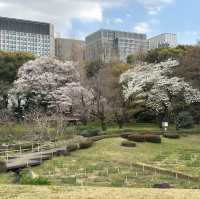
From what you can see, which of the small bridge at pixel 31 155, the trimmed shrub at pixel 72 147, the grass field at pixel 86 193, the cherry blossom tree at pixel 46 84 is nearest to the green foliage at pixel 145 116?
the cherry blossom tree at pixel 46 84

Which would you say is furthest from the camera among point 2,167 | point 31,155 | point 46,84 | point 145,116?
point 145,116

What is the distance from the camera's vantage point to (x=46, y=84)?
187ft

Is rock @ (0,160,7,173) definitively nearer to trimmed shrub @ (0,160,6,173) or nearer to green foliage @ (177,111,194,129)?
trimmed shrub @ (0,160,6,173)

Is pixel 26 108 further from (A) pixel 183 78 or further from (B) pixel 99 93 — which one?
(A) pixel 183 78

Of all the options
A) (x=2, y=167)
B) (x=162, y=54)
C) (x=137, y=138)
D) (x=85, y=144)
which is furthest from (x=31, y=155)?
(x=162, y=54)

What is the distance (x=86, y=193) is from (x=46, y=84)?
4405 centimetres

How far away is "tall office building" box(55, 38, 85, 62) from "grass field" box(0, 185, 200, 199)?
60204 mm

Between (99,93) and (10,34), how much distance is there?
87.6m

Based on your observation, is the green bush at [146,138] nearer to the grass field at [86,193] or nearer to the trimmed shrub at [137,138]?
the trimmed shrub at [137,138]

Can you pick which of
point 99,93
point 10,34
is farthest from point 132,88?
point 10,34

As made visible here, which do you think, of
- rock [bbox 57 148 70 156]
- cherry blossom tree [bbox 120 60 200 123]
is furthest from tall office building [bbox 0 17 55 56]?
rock [bbox 57 148 70 156]

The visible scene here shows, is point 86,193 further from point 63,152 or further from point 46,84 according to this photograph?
point 46,84

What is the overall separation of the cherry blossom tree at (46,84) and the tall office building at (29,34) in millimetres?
65017

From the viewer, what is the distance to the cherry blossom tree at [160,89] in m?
49.5
